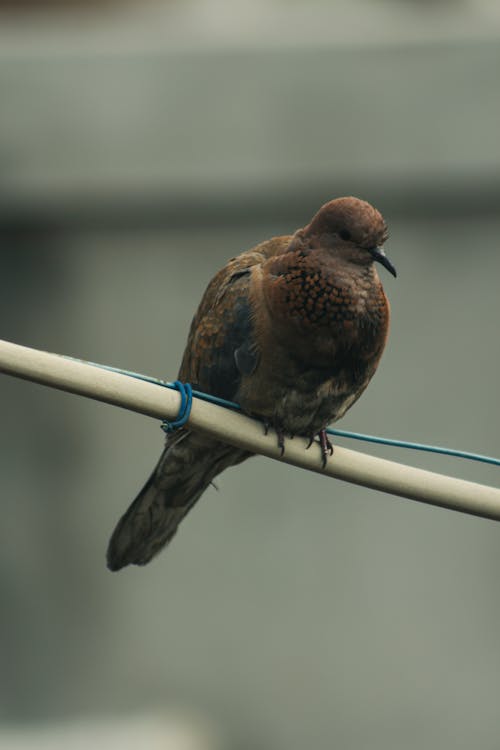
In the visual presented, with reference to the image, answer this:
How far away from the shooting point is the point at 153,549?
3.60 m

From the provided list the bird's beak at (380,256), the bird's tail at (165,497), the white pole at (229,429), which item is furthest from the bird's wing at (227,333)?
the white pole at (229,429)

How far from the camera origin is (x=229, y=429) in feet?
8.89

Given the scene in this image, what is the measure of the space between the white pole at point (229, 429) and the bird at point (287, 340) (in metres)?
0.31

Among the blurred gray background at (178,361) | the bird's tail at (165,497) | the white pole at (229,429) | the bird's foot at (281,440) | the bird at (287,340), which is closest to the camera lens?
the white pole at (229,429)

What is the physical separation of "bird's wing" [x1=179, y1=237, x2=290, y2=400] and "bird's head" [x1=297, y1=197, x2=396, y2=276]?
0.23m

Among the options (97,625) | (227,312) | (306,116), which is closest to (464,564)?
(97,625)

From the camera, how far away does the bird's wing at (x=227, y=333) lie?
11.0 ft

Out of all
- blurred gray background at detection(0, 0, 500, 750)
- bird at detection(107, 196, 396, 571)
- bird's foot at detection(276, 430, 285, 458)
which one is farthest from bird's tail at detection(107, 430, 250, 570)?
blurred gray background at detection(0, 0, 500, 750)

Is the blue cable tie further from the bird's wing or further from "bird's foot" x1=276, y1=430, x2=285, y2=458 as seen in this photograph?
the bird's wing

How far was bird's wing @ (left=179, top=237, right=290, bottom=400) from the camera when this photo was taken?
3.36 metres

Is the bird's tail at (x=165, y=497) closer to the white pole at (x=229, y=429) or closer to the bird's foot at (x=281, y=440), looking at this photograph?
the bird's foot at (x=281, y=440)

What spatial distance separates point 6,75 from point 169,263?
134 cm

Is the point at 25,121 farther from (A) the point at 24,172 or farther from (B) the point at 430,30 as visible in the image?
(B) the point at 430,30

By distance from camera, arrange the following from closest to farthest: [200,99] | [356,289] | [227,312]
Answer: [356,289], [227,312], [200,99]
